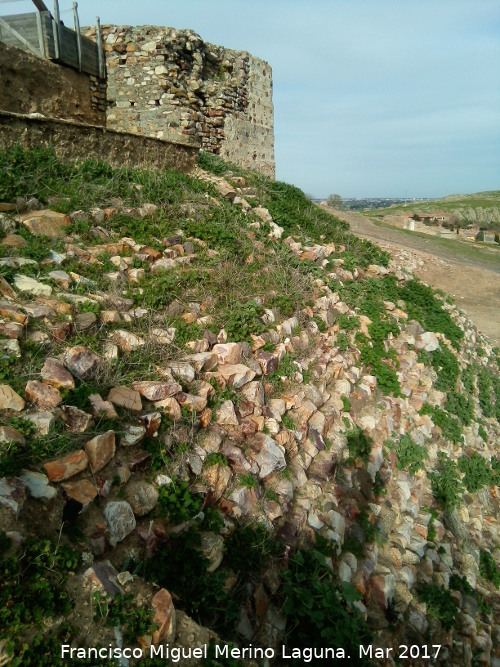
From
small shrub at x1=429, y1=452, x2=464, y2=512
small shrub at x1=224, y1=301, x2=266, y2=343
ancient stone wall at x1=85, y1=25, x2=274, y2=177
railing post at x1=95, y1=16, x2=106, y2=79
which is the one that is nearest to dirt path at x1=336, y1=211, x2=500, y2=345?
small shrub at x1=429, y1=452, x2=464, y2=512

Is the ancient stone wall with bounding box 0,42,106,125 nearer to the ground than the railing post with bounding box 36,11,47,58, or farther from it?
nearer to the ground

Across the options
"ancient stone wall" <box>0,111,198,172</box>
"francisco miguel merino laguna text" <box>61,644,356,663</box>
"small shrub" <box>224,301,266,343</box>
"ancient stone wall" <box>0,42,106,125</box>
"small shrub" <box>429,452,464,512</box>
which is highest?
"ancient stone wall" <box>0,42,106,125</box>

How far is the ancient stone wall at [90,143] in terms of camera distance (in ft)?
16.9

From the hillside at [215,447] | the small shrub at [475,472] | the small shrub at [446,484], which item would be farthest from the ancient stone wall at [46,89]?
the small shrub at [475,472]

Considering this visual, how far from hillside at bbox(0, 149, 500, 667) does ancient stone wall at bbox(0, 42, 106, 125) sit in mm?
2467

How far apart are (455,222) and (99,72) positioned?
34258 mm

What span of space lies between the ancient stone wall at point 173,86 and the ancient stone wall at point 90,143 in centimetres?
248

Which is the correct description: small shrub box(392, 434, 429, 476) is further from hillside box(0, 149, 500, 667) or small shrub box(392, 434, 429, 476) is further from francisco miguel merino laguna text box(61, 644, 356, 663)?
francisco miguel merino laguna text box(61, 644, 356, 663)

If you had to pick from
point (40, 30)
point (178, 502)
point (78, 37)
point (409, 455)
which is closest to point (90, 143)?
point (40, 30)

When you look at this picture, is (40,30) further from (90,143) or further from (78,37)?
(90,143)

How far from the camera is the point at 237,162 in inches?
435

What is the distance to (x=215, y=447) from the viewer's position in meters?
3.12

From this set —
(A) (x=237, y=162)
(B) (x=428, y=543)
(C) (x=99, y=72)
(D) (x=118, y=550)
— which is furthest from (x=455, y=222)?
(D) (x=118, y=550)

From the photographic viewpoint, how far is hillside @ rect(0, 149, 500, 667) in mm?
2119
